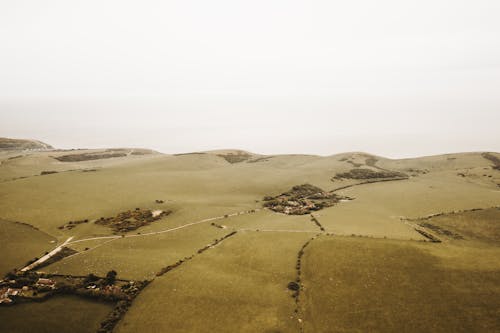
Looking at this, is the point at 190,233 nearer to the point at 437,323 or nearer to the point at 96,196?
the point at 96,196

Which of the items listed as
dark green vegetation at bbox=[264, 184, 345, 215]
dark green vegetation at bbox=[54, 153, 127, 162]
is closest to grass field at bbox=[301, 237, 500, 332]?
dark green vegetation at bbox=[264, 184, 345, 215]

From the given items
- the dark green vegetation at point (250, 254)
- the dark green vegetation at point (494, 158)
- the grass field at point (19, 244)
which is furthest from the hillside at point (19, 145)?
the dark green vegetation at point (494, 158)

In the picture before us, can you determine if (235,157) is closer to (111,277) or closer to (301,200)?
(301,200)

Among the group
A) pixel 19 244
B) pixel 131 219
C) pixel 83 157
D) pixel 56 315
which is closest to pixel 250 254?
pixel 56 315

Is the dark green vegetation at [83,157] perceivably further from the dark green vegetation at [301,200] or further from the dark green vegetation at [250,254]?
the dark green vegetation at [301,200]

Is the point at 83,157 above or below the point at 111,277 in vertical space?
above

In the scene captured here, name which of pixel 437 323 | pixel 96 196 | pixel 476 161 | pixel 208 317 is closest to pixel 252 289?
pixel 208 317
